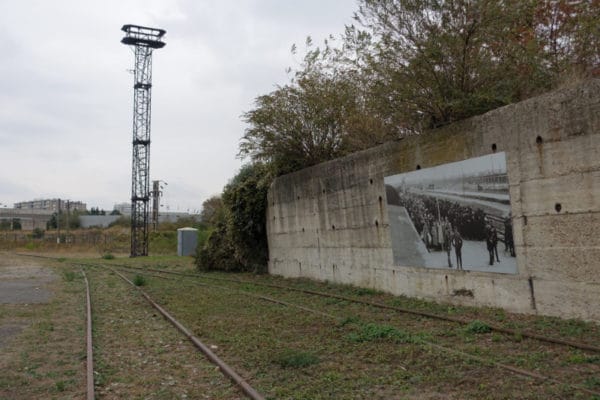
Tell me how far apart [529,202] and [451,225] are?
1.96m

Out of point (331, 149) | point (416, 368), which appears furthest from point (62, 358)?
point (331, 149)

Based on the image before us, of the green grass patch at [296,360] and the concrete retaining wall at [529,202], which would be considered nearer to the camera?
the green grass patch at [296,360]

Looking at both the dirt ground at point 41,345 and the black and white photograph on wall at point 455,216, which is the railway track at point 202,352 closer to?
the dirt ground at point 41,345

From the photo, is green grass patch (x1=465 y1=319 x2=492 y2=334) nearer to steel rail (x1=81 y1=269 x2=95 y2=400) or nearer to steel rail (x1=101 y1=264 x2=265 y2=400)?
steel rail (x1=101 y1=264 x2=265 y2=400)

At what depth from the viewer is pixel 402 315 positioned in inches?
392

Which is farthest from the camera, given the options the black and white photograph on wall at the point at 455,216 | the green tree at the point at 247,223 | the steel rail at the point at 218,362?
the green tree at the point at 247,223

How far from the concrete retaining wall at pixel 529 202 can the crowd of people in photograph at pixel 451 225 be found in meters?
0.36

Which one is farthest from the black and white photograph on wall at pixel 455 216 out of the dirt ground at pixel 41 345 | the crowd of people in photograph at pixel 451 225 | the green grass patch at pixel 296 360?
the dirt ground at pixel 41 345

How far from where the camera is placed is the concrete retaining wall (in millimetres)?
7672

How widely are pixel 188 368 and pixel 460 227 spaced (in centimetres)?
588

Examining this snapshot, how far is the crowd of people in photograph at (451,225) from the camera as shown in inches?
364

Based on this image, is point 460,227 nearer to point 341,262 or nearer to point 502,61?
point 502,61

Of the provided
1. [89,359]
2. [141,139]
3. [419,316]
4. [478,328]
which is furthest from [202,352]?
[141,139]

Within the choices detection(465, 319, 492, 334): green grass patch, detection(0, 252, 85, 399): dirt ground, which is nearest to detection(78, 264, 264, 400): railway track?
detection(0, 252, 85, 399): dirt ground
